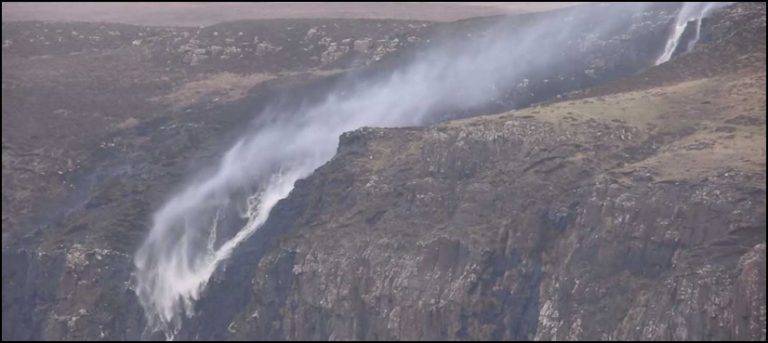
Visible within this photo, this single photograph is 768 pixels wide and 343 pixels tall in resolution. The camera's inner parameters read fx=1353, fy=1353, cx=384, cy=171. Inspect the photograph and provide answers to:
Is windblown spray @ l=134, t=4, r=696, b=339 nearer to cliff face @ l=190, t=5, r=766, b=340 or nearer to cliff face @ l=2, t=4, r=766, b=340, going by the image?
cliff face @ l=2, t=4, r=766, b=340

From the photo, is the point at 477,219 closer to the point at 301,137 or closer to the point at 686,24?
the point at 301,137

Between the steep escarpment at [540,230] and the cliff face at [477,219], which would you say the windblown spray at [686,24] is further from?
the steep escarpment at [540,230]

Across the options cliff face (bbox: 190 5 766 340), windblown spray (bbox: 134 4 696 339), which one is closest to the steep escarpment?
cliff face (bbox: 190 5 766 340)

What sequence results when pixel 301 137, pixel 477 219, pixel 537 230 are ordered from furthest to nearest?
pixel 301 137, pixel 477 219, pixel 537 230

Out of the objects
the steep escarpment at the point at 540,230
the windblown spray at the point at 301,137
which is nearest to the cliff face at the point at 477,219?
the steep escarpment at the point at 540,230

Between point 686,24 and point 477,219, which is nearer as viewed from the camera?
point 477,219

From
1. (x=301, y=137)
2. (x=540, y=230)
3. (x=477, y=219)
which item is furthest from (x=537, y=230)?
(x=301, y=137)

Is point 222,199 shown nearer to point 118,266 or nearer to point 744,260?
point 118,266

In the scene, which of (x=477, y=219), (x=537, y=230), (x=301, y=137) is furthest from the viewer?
(x=301, y=137)

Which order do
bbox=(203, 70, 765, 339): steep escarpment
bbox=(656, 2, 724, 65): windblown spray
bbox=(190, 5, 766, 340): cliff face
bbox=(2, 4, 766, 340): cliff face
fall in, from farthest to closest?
bbox=(656, 2, 724, 65): windblown spray → bbox=(2, 4, 766, 340): cliff face → bbox=(190, 5, 766, 340): cliff face → bbox=(203, 70, 765, 339): steep escarpment
